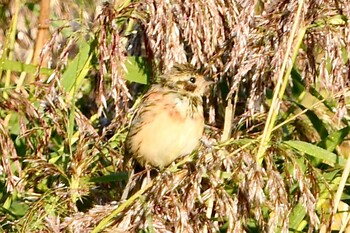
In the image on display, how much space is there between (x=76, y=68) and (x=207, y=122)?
21.1 inches

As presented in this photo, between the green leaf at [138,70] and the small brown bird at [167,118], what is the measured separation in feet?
0.20

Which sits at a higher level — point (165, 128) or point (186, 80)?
point (186, 80)

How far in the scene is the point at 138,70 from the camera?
10.4 ft

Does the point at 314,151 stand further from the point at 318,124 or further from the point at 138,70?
the point at 138,70

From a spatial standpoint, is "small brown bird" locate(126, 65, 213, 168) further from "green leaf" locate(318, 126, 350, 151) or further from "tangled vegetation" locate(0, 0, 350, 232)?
"green leaf" locate(318, 126, 350, 151)

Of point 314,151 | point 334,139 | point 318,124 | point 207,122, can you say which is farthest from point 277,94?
point 207,122

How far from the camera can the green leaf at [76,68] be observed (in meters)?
3.00

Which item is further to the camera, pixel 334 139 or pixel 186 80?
pixel 186 80

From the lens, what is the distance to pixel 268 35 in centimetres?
259

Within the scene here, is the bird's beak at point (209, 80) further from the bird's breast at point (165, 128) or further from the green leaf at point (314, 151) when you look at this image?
the green leaf at point (314, 151)

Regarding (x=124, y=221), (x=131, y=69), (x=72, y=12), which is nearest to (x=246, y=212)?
(x=124, y=221)

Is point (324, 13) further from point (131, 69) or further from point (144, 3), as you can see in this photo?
point (131, 69)

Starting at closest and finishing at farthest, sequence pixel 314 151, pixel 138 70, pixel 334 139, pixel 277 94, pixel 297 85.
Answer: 1. pixel 277 94
2. pixel 314 151
3. pixel 334 139
4. pixel 138 70
5. pixel 297 85

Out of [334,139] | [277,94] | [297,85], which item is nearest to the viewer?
[277,94]
